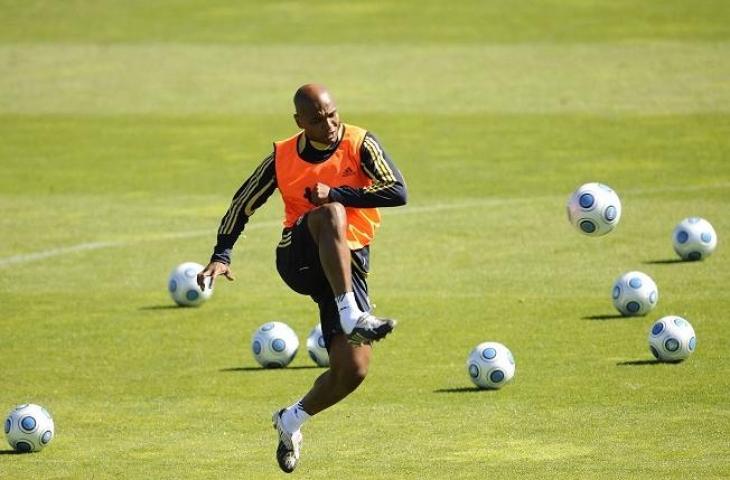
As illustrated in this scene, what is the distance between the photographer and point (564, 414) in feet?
46.9

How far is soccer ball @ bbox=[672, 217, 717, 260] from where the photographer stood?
70.2 feet

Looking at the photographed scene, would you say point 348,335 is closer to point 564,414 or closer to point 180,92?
point 564,414

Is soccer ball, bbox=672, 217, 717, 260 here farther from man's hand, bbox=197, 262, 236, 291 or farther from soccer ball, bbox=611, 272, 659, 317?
man's hand, bbox=197, 262, 236, 291

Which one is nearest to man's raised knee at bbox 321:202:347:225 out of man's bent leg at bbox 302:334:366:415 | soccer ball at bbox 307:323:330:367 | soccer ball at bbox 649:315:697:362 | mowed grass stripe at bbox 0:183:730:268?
man's bent leg at bbox 302:334:366:415

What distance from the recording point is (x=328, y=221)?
11680 mm

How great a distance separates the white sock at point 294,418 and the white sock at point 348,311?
98 cm

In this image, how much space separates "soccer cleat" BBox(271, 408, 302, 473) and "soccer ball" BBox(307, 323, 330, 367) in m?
4.00

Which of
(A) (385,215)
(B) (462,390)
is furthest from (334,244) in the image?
(A) (385,215)

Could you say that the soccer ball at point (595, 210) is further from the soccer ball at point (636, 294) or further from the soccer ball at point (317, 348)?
the soccer ball at point (317, 348)

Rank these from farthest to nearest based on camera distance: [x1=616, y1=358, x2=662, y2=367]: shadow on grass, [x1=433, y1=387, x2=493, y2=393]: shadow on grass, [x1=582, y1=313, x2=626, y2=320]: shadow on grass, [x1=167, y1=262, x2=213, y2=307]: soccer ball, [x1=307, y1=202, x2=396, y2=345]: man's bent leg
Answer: [x1=167, y1=262, x2=213, y2=307]: soccer ball
[x1=582, y1=313, x2=626, y2=320]: shadow on grass
[x1=616, y1=358, x2=662, y2=367]: shadow on grass
[x1=433, y1=387, x2=493, y2=393]: shadow on grass
[x1=307, y1=202, x2=396, y2=345]: man's bent leg

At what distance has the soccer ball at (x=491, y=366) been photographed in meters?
15.2

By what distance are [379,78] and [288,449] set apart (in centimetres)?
2807

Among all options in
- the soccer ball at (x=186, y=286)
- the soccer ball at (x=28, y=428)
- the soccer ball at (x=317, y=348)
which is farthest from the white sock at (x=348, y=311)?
the soccer ball at (x=186, y=286)

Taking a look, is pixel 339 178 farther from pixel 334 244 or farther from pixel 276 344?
pixel 276 344
